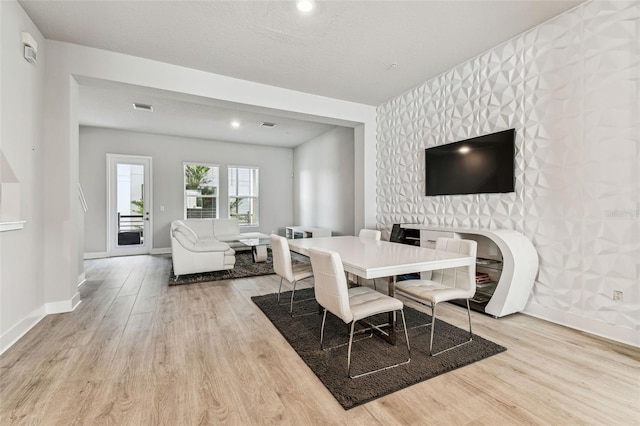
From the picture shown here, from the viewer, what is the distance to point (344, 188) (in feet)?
21.2

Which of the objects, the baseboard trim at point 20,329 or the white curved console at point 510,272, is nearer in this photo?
the baseboard trim at point 20,329

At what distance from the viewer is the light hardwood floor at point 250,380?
159 centimetres

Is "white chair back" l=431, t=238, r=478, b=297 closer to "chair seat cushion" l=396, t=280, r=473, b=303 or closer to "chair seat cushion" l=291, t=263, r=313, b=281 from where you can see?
"chair seat cushion" l=396, t=280, r=473, b=303

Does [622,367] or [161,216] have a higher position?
[161,216]

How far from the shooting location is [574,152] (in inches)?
106

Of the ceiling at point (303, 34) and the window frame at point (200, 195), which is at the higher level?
the ceiling at point (303, 34)

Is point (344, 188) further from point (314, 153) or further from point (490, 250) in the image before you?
point (490, 250)

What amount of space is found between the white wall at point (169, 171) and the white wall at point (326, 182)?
0.52m

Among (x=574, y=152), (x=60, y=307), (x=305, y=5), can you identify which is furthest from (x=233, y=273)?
(x=574, y=152)

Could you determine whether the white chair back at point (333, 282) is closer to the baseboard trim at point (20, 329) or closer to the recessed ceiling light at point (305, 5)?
the recessed ceiling light at point (305, 5)

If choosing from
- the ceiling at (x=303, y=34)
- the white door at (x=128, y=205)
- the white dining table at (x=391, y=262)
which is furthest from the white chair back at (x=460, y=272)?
the white door at (x=128, y=205)

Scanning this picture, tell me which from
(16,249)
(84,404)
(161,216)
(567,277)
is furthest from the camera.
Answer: (161,216)

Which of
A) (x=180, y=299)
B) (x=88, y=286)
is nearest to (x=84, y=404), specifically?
(x=180, y=299)

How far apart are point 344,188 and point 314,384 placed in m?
4.89
